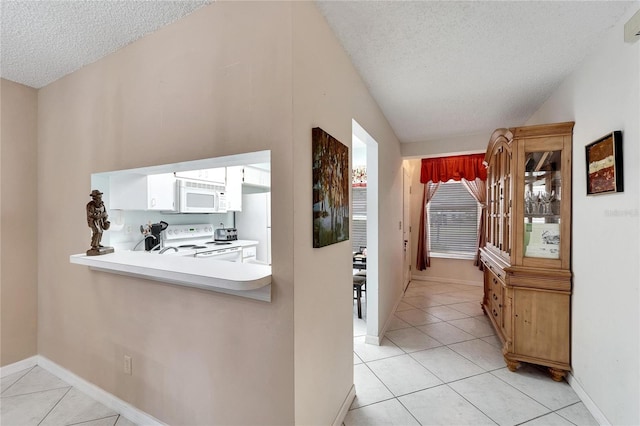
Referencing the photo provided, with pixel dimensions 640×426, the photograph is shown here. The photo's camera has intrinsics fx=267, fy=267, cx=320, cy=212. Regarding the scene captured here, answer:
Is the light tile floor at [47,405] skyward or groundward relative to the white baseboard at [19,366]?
groundward

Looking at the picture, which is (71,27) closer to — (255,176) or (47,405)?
(47,405)

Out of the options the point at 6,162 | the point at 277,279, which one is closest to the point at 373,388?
the point at 277,279

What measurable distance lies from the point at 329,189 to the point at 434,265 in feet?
15.3

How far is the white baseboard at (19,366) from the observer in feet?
7.55

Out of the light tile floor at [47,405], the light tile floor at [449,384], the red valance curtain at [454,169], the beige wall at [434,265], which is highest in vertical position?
the red valance curtain at [454,169]

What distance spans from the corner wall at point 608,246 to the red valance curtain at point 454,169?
2.66m

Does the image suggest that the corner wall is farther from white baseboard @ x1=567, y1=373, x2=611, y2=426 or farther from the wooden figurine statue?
the wooden figurine statue

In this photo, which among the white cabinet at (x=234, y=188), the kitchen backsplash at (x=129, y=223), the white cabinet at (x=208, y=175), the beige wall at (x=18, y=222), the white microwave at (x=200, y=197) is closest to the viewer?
the beige wall at (x=18, y=222)

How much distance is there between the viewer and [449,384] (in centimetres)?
216

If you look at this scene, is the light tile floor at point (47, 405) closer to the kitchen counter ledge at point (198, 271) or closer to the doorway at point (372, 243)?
the kitchen counter ledge at point (198, 271)

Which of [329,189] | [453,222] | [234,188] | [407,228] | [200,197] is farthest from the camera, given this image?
[453,222]

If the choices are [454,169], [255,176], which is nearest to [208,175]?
[255,176]

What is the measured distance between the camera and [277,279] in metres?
1.24

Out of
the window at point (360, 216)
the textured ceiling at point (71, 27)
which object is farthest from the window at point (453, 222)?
the textured ceiling at point (71, 27)
